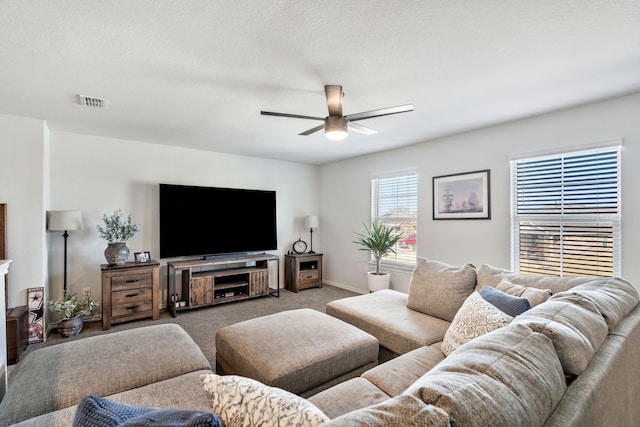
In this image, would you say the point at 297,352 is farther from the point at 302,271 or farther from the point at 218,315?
the point at 302,271

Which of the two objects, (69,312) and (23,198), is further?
(69,312)

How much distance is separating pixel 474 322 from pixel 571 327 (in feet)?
1.94

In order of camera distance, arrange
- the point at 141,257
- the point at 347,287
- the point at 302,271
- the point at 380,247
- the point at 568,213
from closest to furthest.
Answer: the point at 568,213, the point at 141,257, the point at 380,247, the point at 302,271, the point at 347,287

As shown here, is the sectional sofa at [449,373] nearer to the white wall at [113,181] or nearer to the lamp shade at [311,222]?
the white wall at [113,181]

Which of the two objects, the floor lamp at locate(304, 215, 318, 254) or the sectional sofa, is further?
the floor lamp at locate(304, 215, 318, 254)

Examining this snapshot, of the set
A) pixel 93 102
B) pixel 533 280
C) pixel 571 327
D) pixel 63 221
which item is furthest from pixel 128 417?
pixel 63 221

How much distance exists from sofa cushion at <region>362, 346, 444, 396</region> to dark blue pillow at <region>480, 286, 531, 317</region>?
0.45 m

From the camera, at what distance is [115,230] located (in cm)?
370

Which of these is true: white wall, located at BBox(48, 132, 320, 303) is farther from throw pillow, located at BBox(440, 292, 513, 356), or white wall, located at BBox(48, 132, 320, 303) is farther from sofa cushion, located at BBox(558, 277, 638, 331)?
sofa cushion, located at BBox(558, 277, 638, 331)

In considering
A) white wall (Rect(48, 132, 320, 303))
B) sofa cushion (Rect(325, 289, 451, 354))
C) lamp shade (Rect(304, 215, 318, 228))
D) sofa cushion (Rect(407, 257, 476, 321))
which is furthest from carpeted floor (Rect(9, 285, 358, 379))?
sofa cushion (Rect(407, 257, 476, 321))

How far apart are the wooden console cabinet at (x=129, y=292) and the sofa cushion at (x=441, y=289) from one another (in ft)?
10.2

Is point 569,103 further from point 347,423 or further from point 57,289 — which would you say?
point 57,289

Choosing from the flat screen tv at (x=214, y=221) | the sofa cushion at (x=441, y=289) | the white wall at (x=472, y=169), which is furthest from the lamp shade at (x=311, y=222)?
the sofa cushion at (x=441, y=289)

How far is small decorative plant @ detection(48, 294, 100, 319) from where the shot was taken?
3.30 metres
